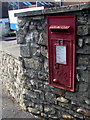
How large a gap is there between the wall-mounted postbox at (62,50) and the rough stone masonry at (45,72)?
0.08m

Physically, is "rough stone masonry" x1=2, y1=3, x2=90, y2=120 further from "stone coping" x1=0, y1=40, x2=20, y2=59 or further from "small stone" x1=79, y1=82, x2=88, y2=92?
"stone coping" x1=0, y1=40, x2=20, y2=59

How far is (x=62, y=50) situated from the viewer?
2.88 meters

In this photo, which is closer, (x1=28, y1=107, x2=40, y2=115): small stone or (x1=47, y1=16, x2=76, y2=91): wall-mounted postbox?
(x1=47, y1=16, x2=76, y2=91): wall-mounted postbox

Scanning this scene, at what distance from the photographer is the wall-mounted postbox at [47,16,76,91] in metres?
2.71

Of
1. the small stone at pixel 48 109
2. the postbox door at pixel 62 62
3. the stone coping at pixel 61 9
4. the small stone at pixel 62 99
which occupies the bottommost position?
the small stone at pixel 48 109

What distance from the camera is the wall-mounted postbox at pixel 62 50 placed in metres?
2.71

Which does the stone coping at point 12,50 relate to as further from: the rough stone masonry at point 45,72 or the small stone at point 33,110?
the small stone at point 33,110

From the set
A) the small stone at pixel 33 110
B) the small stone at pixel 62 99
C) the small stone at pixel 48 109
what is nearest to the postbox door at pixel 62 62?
the small stone at pixel 62 99

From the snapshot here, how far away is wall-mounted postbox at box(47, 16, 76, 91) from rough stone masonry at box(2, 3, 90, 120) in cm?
8

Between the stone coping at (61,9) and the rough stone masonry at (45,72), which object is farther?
the rough stone masonry at (45,72)

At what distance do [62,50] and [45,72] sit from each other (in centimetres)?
63

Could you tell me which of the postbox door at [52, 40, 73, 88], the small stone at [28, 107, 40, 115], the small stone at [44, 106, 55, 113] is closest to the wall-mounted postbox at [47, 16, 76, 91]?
the postbox door at [52, 40, 73, 88]

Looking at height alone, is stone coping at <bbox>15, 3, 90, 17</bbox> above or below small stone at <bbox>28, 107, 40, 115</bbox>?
above

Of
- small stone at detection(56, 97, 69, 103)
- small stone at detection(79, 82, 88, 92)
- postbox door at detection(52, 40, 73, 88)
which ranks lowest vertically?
small stone at detection(56, 97, 69, 103)
